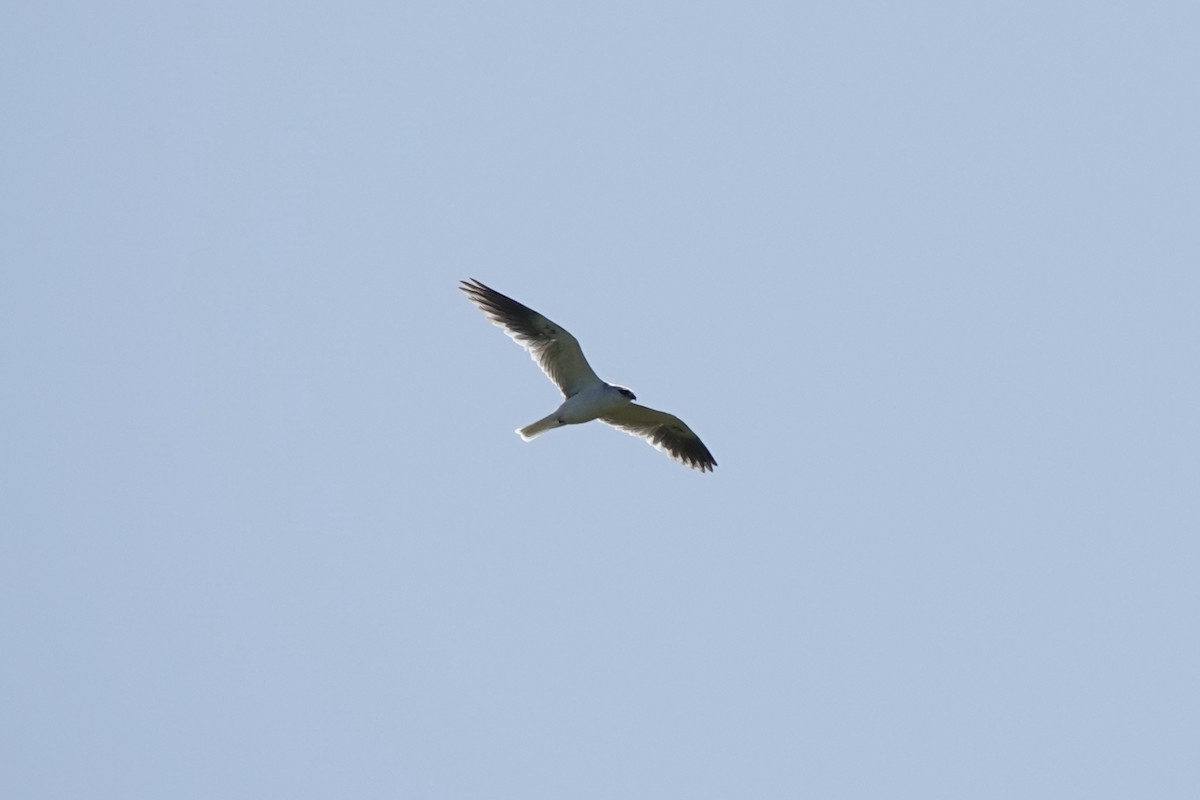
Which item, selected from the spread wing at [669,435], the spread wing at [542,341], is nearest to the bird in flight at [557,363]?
the spread wing at [542,341]

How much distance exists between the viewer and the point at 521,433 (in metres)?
18.6

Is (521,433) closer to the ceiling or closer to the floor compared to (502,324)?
closer to the floor

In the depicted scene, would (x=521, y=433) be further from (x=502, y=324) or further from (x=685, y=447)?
(x=685, y=447)

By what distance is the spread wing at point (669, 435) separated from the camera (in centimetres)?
2014

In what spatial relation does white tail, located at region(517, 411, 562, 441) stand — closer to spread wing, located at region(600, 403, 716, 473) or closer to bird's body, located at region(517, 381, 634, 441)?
bird's body, located at region(517, 381, 634, 441)

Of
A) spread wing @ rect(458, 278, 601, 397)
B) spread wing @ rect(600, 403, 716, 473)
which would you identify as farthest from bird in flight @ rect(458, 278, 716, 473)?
spread wing @ rect(600, 403, 716, 473)

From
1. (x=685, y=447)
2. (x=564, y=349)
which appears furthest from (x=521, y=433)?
(x=685, y=447)

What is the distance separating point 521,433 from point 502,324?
4.61 feet

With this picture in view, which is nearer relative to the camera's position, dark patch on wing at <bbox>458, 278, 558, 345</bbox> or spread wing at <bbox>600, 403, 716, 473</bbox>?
dark patch on wing at <bbox>458, 278, 558, 345</bbox>

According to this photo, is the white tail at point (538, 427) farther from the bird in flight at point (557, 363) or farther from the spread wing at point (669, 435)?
the spread wing at point (669, 435)

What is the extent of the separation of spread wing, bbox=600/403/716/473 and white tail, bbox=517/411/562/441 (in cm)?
150

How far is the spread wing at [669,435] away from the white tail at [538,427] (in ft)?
4.93

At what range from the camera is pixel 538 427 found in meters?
18.6

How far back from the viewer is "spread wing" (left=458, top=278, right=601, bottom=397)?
739 inches
